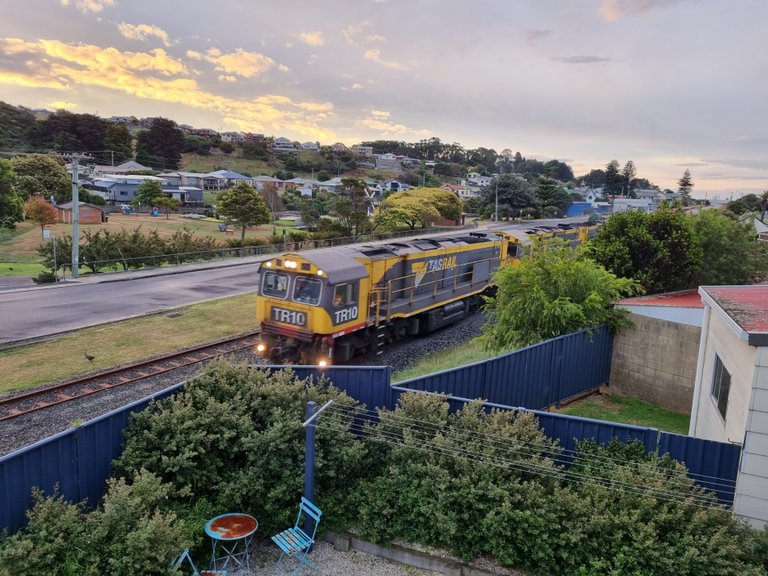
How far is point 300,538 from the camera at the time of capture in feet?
26.7

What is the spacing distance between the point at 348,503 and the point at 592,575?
3.81 meters

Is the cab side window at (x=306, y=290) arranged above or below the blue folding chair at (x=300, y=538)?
above

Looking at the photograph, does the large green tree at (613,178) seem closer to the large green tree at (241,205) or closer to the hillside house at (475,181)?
the hillside house at (475,181)

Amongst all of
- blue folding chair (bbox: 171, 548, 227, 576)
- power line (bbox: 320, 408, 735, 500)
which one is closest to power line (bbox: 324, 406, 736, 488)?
power line (bbox: 320, 408, 735, 500)

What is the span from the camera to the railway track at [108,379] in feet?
45.0

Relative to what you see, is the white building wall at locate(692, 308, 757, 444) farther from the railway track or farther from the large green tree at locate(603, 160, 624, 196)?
the large green tree at locate(603, 160, 624, 196)

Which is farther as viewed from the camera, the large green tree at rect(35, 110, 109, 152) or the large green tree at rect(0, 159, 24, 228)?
the large green tree at rect(35, 110, 109, 152)

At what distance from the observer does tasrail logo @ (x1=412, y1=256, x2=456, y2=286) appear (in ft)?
67.1

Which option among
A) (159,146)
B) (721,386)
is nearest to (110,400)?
(721,386)

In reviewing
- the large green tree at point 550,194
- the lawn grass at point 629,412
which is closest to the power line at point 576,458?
the lawn grass at point 629,412

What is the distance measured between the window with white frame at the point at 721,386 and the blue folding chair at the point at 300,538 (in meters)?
8.09

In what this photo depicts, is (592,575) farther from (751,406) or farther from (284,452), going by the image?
(284,452)

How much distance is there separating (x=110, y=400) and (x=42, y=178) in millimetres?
73013

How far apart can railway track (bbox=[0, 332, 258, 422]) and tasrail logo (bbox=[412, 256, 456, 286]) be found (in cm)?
686
